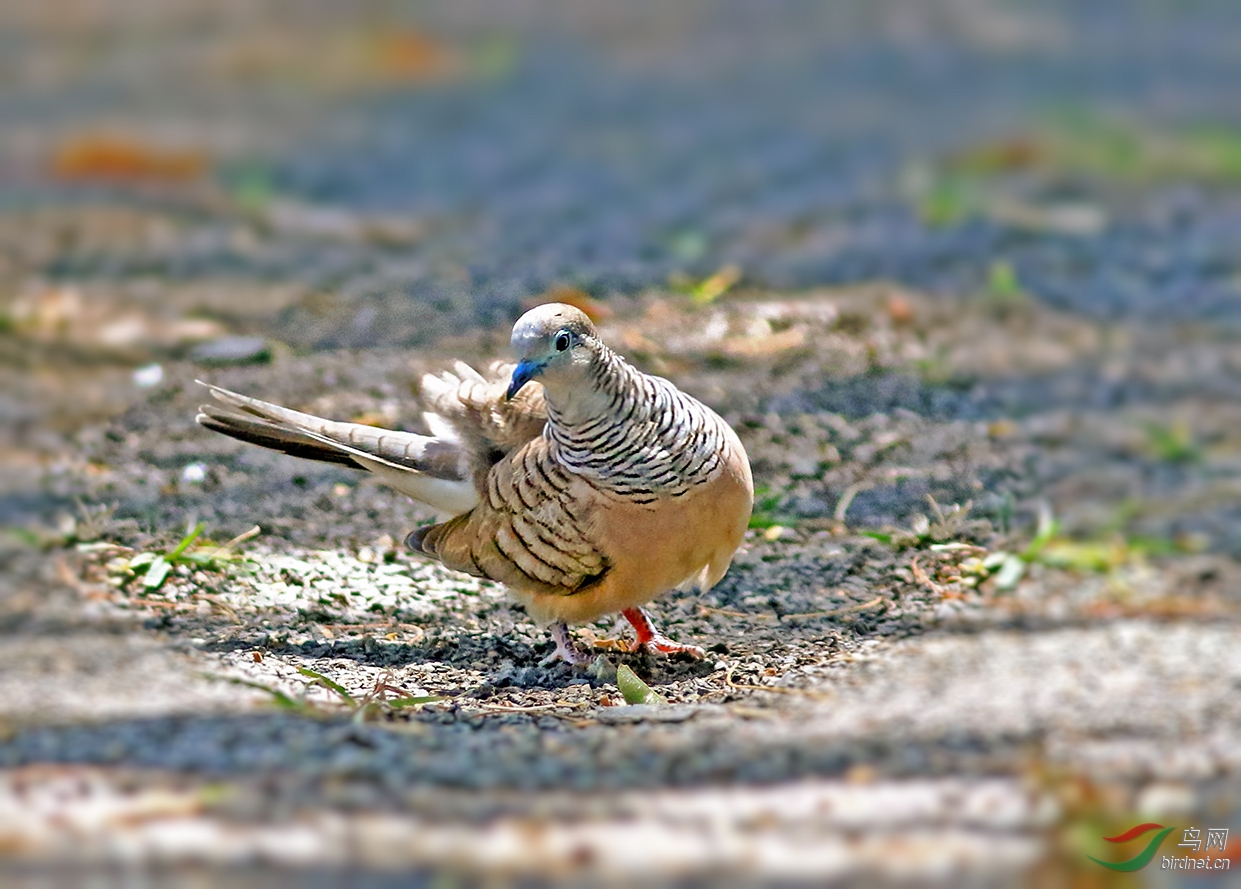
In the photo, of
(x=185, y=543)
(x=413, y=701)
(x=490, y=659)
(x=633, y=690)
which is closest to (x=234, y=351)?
(x=185, y=543)

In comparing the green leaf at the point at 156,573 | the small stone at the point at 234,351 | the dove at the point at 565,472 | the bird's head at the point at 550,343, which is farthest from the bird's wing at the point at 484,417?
the small stone at the point at 234,351

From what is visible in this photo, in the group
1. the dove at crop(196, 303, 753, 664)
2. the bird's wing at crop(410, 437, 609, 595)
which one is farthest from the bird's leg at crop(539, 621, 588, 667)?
the bird's wing at crop(410, 437, 609, 595)

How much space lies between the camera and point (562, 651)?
12.5 ft

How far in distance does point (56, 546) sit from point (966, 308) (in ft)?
12.3

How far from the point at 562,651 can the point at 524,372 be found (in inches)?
37.4

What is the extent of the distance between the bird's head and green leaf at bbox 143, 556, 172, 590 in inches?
51.5

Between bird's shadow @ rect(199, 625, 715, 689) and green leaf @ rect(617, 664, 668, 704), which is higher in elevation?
green leaf @ rect(617, 664, 668, 704)

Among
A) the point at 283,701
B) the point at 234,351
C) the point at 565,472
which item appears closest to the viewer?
the point at 283,701

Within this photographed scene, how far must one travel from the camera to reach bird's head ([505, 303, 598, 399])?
10.5ft

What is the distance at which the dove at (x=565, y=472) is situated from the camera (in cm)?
340

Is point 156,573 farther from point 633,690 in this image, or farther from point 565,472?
point 633,690

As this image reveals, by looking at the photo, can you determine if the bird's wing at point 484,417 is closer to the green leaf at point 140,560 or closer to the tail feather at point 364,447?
the tail feather at point 364,447

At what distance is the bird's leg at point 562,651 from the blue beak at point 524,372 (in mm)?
864

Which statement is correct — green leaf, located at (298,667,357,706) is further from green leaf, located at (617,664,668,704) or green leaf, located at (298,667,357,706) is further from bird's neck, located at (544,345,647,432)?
bird's neck, located at (544,345,647,432)
